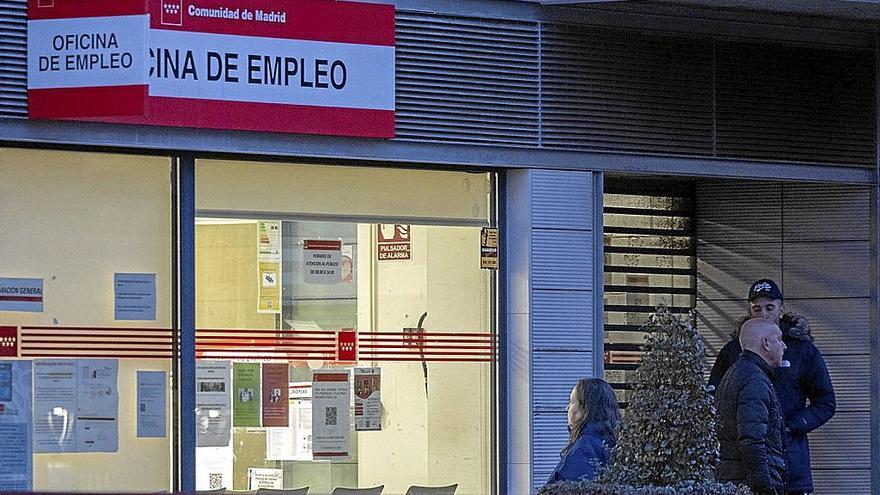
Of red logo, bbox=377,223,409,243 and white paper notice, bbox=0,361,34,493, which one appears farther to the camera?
red logo, bbox=377,223,409,243

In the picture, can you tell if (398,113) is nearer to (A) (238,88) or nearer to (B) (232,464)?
(A) (238,88)

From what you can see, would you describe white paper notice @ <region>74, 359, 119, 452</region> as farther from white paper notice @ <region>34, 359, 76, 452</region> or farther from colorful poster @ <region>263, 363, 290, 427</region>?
colorful poster @ <region>263, 363, 290, 427</region>

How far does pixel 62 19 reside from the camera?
32.9 ft

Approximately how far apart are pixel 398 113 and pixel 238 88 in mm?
1147

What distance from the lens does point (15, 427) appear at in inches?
398

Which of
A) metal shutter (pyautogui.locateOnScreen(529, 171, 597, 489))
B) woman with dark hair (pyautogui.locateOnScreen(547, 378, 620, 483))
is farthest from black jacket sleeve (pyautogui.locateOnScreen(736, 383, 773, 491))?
metal shutter (pyautogui.locateOnScreen(529, 171, 597, 489))

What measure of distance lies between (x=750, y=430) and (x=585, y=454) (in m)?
0.95

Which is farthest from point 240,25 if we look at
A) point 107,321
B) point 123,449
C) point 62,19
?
point 123,449

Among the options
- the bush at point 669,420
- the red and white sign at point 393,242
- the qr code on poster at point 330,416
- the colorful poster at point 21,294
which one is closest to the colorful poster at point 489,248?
the red and white sign at point 393,242

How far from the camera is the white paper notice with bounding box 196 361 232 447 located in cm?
1057

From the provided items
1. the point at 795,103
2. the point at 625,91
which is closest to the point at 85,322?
the point at 625,91

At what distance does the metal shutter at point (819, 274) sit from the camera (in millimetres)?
12688

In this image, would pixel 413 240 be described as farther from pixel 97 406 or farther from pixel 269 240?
pixel 97 406

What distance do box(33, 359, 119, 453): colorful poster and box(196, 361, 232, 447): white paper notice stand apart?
0.55m
